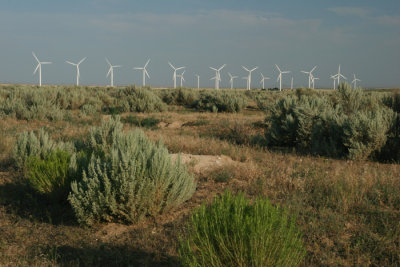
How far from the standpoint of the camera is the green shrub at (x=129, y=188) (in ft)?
15.9

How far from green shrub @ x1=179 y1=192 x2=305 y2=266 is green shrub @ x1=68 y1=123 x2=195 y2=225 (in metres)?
2.15

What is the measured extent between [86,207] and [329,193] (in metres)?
3.71

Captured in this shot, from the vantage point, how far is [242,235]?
2699 mm

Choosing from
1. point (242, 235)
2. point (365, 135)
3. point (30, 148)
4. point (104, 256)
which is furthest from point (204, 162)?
point (242, 235)

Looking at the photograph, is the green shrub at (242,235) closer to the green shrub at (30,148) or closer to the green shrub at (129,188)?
the green shrub at (129,188)

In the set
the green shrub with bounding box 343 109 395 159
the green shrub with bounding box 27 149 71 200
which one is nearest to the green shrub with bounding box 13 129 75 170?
the green shrub with bounding box 27 149 71 200

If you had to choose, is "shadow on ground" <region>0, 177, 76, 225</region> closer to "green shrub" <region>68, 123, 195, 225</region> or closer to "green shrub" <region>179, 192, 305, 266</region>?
"green shrub" <region>68, 123, 195, 225</region>

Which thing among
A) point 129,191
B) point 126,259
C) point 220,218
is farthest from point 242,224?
point 129,191

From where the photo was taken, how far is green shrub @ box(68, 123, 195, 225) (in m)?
4.84

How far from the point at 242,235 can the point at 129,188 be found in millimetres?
2498

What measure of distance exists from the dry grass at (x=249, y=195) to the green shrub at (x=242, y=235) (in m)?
1.06

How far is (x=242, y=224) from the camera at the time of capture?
2695mm

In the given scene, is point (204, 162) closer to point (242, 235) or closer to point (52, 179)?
point (52, 179)

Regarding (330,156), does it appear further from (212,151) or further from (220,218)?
(220,218)
